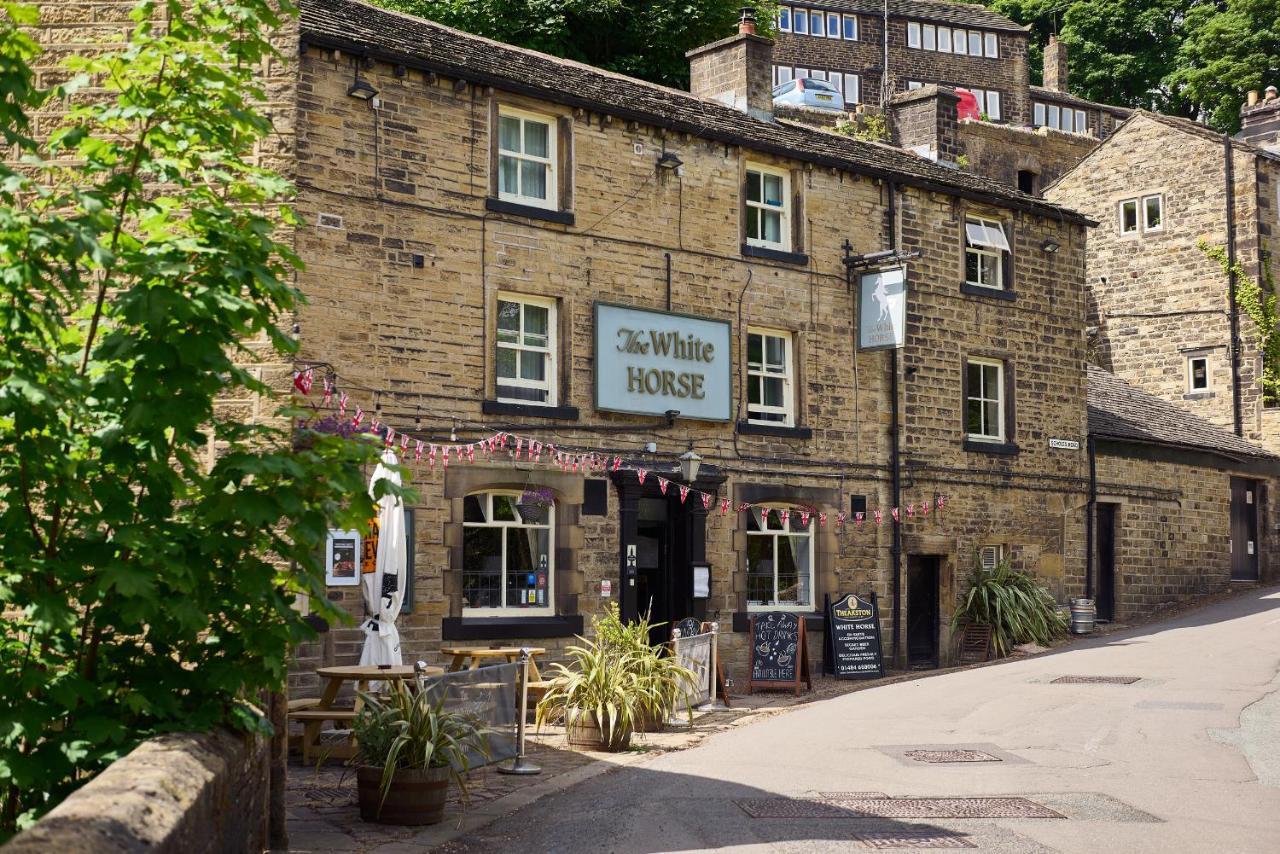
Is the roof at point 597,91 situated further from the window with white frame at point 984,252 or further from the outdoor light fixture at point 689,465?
the outdoor light fixture at point 689,465

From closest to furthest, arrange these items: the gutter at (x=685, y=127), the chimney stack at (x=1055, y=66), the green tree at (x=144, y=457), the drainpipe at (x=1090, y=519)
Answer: the green tree at (x=144, y=457)
the gutter at (x=685, y=127)
the drainpipe at (x=1090, y=519)
the chimney stack at (x=1055, y=66)

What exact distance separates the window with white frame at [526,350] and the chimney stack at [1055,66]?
163 feet

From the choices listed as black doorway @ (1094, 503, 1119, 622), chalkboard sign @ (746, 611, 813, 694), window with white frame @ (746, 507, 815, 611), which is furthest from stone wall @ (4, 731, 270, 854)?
black doorway @ (1094, 503, 1119, 622)

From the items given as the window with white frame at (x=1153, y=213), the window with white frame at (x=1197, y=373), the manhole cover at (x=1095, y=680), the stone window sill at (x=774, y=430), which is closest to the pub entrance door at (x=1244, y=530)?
the window with white frame at (x=1197, y=373)

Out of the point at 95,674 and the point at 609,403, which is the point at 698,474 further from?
the point at 95,674

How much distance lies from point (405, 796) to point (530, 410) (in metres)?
9.71

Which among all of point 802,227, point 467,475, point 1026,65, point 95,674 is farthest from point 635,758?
point 1026,65

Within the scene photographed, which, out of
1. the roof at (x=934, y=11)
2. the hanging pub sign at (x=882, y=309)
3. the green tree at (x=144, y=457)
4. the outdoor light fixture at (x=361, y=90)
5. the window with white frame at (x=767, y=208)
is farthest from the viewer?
the roof at (x=934, y=11)

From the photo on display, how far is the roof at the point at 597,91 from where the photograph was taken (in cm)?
1855

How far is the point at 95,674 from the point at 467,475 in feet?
37.4

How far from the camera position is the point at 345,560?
56.7 ft

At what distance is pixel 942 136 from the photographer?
28141 millimetres

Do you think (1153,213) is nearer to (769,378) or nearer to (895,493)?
(895,493)

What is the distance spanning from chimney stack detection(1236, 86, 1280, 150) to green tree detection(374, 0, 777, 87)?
48.6 ft
